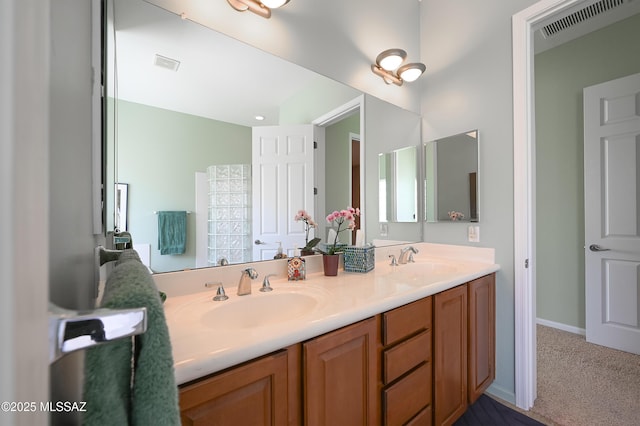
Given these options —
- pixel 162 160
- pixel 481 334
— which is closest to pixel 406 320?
pixel 481 334

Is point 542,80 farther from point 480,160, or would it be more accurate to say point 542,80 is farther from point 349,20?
point 349,20

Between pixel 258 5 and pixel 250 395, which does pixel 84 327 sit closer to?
pixel 250 395

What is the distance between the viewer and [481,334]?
154 centimetres

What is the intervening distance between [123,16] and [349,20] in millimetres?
1220

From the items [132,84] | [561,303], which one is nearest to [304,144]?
[132,84]

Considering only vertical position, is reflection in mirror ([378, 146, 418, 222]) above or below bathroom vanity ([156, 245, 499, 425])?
above

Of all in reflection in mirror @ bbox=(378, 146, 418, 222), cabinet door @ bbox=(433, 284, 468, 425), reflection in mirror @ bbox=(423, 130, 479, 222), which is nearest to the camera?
cabinet door @ bbox=(433, 284, 468, 425)

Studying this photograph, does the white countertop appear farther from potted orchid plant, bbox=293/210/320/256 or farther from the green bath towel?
the green bath towel

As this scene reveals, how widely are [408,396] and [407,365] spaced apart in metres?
0.13

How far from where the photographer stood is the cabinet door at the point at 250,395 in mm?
606

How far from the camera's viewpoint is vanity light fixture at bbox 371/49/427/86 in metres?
1.77

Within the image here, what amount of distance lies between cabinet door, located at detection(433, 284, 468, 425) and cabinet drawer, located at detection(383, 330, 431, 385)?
0.25ft

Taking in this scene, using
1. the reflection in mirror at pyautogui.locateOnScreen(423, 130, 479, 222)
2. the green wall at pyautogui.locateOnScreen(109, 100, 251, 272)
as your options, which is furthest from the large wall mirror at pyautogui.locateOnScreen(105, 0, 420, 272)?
the reflection in mirror at pyautogui.locateOnScreen(423, 130, 479, 222)

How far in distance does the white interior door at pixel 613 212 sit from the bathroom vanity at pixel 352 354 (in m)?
1.46
